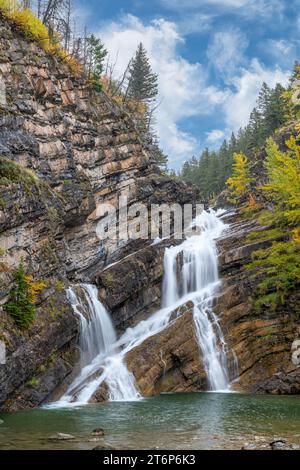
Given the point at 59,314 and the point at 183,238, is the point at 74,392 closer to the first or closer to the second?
the point at 59,314

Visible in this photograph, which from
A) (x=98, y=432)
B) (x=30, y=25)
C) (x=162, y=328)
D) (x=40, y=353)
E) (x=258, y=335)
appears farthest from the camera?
(x=30, y=25)

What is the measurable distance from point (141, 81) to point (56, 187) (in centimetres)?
3591

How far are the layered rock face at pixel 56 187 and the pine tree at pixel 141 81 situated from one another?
21.0 m

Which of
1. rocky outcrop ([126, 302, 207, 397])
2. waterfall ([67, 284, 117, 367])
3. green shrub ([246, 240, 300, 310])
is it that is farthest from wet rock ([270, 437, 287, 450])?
green shrub ([246, 240, 300, 310])

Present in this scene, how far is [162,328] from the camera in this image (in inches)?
1086

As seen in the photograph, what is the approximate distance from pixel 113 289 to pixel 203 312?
242 inches

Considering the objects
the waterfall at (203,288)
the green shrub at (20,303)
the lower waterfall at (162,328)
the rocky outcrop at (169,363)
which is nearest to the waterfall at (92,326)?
the lower waterfall at (162,328)

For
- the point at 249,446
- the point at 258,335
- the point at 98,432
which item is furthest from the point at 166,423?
the point at 258,335

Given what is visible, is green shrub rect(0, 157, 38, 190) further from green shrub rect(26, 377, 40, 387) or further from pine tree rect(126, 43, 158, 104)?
pine tree rect(126, 43, 158, 104)

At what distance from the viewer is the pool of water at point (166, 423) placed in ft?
39.7

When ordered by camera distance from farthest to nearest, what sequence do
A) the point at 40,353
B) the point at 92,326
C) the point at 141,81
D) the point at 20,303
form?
the point at 141,81 < the point at 92,326 < the point at 40,353 < the point at 20,303

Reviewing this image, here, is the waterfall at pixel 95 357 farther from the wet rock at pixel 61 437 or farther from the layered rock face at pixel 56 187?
the wet rock at pixel 61 437

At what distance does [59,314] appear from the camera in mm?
23672

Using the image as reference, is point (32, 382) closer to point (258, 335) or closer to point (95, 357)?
point (95, 357)
